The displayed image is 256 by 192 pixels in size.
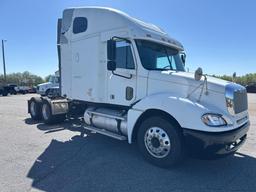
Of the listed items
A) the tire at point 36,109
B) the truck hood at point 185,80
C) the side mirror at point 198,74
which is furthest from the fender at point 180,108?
the tire at point 36,109

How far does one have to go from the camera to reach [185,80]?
5.05m

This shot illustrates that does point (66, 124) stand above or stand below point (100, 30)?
below

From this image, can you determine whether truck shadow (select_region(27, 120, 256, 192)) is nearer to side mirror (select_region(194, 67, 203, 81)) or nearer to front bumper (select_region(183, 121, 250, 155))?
front bumper (select_region(183, 121, 250, 155))

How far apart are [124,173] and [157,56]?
2.85 meters

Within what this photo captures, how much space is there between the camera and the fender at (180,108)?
4.39m

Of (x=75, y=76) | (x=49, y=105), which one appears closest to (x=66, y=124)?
(x=49, y=105)

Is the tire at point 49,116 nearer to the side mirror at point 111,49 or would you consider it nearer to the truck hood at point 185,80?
the side mirror at point 111,49

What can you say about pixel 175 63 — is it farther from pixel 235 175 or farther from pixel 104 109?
pixel 235 175

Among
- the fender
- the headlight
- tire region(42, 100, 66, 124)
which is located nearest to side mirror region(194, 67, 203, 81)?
the fender

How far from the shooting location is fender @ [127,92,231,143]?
14.4 ft

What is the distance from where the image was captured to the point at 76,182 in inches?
166

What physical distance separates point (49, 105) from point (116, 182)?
5.80m

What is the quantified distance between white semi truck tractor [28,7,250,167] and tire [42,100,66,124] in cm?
151

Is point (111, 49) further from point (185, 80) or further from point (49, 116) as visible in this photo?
point (49, 116)
